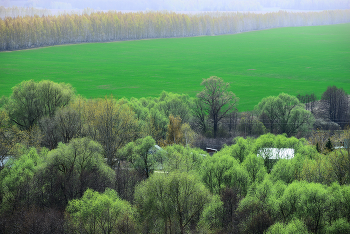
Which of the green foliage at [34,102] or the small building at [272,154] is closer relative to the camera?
the small building at [272,154]

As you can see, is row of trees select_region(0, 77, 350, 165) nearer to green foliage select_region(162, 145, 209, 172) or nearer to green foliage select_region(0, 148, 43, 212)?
green foliage select_region(0, 148, 43, 212)

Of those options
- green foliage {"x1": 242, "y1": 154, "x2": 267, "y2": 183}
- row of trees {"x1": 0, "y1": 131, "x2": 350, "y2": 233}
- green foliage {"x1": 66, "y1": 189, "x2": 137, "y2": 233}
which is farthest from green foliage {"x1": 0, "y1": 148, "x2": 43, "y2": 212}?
green foliage {"x1": 242, "y1": 154, "x2": 267, "y2": 183}

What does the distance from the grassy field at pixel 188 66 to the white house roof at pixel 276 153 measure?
35.3 meters

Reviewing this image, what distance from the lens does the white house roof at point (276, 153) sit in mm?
47281

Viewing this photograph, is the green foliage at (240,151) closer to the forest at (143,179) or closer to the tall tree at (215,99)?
the forest at (143,179)

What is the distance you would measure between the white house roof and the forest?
0.66 feet

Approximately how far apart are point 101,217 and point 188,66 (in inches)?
4088

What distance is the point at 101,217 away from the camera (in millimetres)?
30734

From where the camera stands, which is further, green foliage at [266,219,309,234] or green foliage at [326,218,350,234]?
green foliage at [326,218,350,234]

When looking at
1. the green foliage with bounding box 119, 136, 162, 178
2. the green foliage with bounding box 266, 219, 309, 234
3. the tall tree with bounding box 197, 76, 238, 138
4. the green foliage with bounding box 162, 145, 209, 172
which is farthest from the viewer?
the tall tree with bounding box 197, 76, 238, 138

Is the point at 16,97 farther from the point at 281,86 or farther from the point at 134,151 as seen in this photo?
the point at 281,86

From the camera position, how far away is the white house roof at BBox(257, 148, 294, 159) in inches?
1861

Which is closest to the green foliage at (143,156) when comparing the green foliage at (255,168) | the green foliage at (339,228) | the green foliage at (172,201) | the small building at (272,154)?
the green foliage at (255,168)

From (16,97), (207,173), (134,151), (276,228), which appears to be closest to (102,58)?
(16,97)
